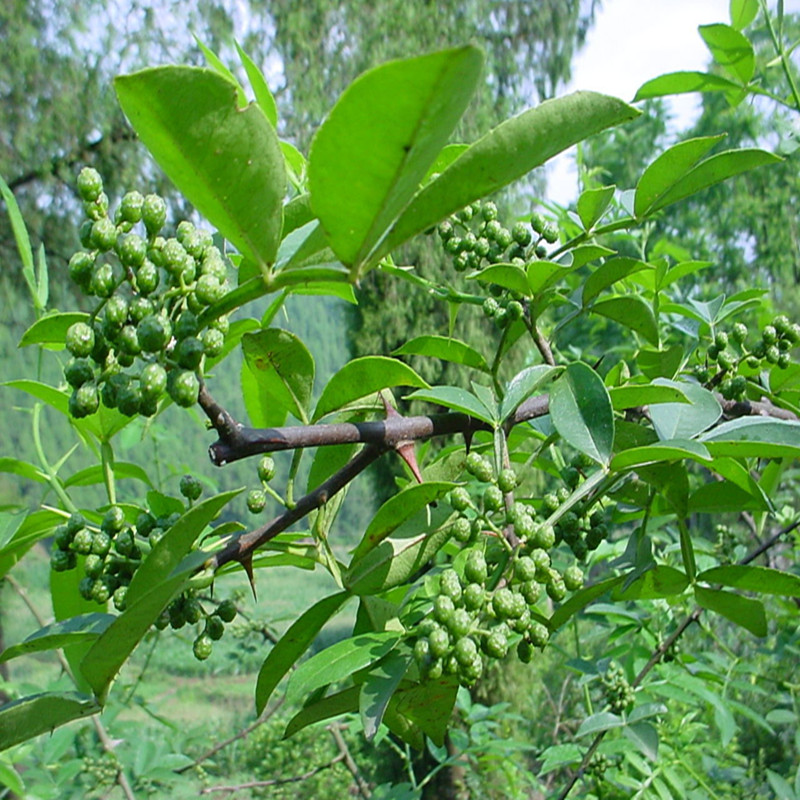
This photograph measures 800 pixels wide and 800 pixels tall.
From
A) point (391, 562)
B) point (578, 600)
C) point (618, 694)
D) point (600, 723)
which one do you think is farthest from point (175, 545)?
point (618, 694)

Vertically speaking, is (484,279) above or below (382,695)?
above

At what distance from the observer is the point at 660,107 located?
35.3 feet

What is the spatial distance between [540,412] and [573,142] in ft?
0.80

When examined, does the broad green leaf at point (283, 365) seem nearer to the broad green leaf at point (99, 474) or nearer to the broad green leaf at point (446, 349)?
the broad green leaf at point (446, 349)

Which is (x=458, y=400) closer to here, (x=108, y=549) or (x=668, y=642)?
(x=108, y=549)

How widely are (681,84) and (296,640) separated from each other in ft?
2.03

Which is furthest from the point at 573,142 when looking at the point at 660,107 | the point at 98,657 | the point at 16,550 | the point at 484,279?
the point at 660,107

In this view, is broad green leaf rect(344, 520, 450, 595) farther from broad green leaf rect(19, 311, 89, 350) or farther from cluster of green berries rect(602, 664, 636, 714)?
cluster of green berries rect(602, 664, 636, 714)

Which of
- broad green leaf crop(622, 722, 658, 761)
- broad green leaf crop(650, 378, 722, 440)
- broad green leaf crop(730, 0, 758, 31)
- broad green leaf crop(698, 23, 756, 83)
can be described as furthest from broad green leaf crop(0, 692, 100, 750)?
broad green leaf crop(730, 0, 758, 31)

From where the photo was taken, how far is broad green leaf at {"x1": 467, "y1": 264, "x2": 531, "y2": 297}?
18.5 inches

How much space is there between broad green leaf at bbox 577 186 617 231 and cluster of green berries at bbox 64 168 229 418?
0.88 feet

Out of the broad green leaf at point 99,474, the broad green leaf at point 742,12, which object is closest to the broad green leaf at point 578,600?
the broad green leaf at point 99,474

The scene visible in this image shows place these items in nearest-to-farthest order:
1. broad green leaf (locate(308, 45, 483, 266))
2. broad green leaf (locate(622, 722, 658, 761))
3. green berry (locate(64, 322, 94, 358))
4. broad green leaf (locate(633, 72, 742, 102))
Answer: broad green leaf (locate(308, 45, 483, 266)) < green berry (locate(64, 322, 94, 358)) < broad green leaf (locate(633, 72, 742, 102)) < broad green leaf (locate(622, 722, 658, 761))

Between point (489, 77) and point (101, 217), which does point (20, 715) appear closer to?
point (101, 217)
